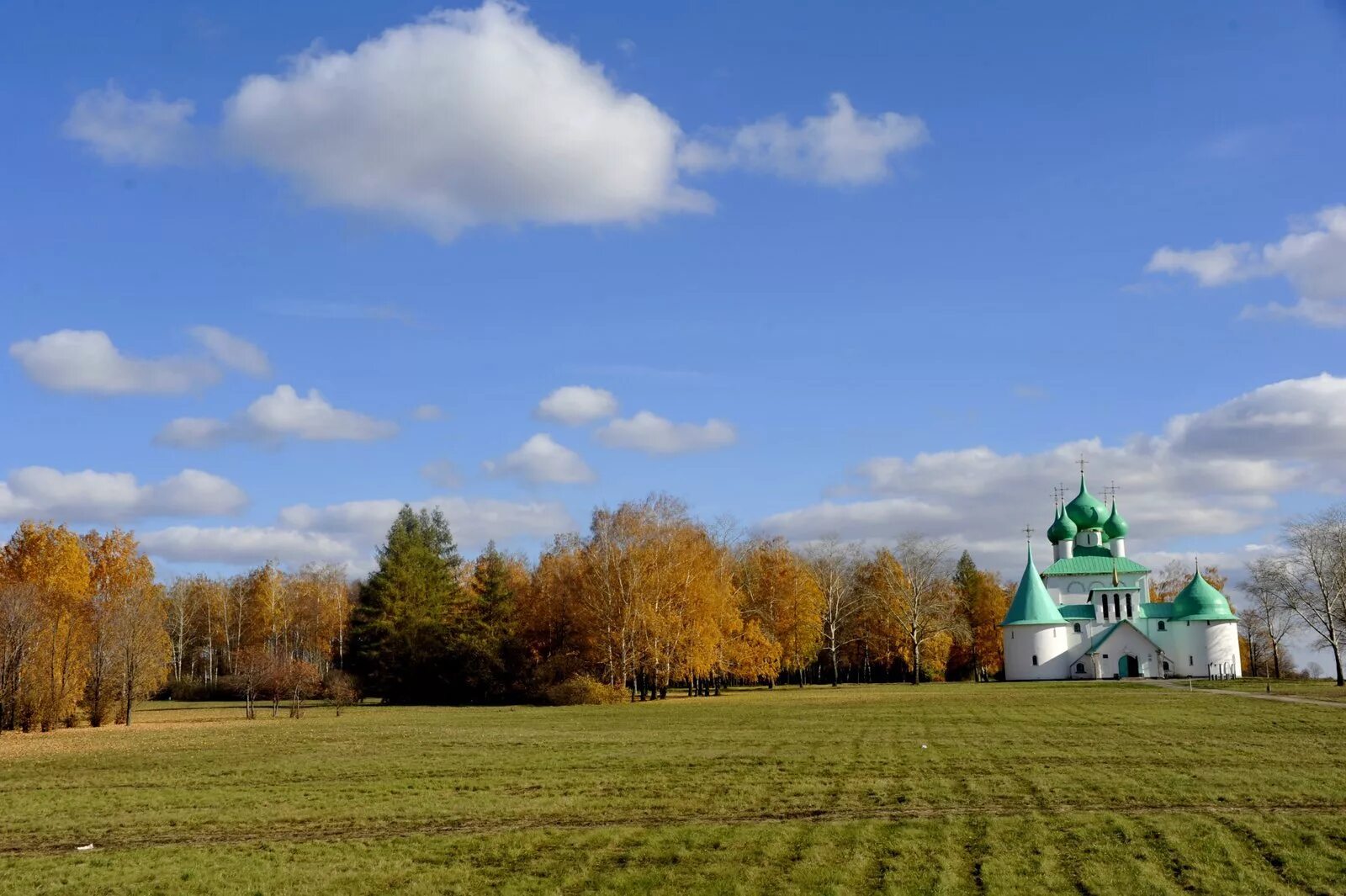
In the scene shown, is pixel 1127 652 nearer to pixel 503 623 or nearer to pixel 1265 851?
pixel 503 623

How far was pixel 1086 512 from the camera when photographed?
90.6 meters

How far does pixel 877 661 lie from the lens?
9644cm

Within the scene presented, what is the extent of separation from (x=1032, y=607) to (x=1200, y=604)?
11971 mm

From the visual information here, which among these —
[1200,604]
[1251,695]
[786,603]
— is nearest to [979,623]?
[1200,604]

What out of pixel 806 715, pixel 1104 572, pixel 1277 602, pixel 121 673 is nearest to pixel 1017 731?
pixel 806 715

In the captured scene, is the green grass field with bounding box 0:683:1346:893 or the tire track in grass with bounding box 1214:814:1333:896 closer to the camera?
the tire track in grass with bounding box 1214:814:1333:896

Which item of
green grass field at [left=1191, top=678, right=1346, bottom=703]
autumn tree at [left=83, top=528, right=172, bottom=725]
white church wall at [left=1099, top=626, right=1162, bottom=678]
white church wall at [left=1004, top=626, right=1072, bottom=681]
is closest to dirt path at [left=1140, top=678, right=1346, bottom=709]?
green grass field at [left=1191, top=678, right=1346, bottom=703]

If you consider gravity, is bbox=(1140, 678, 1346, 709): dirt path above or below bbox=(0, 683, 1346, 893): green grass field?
below

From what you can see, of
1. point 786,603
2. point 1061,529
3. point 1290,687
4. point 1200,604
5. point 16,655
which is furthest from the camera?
point 1061,529

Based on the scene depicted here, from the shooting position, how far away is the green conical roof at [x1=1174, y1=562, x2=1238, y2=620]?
7831cm

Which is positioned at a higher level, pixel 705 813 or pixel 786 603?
pixel 786 603

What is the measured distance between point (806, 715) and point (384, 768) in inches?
778

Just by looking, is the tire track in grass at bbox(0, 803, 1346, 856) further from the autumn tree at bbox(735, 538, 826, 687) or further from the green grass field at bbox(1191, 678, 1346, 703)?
the autumn tree at bbox(735, 538, 826, 687)

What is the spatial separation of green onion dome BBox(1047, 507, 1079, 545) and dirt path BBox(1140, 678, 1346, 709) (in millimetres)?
22971
